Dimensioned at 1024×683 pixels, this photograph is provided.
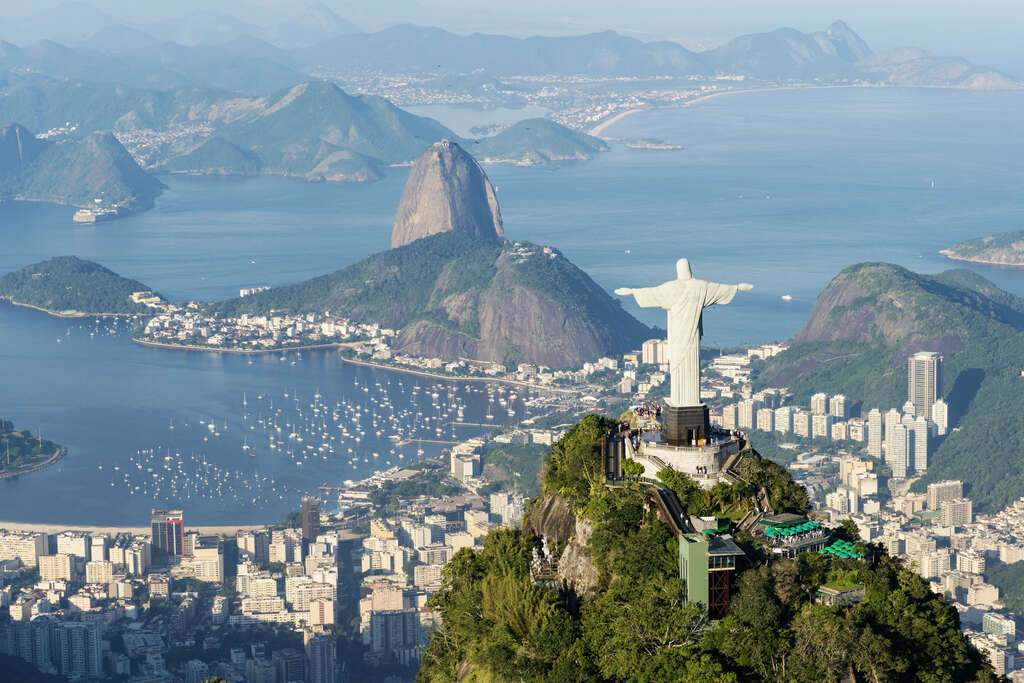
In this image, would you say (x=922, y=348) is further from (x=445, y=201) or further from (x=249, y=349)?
(x=445, y=201)

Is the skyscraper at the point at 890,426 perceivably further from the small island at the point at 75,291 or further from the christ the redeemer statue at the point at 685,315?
the small island at the point at 75,291

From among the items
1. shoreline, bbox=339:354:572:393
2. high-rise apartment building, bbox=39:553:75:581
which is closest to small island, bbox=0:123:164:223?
shoreline, bbox=339:354:572:393

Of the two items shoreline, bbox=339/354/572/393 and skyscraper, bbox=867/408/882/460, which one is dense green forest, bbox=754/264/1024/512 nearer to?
skyscraper, bbox=867/408/882/460

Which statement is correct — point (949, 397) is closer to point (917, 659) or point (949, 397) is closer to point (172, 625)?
point (172, 625)

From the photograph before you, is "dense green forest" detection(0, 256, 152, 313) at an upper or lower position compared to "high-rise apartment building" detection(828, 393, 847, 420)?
upper

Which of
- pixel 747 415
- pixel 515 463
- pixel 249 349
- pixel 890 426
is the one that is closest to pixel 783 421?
pixel 747 415
